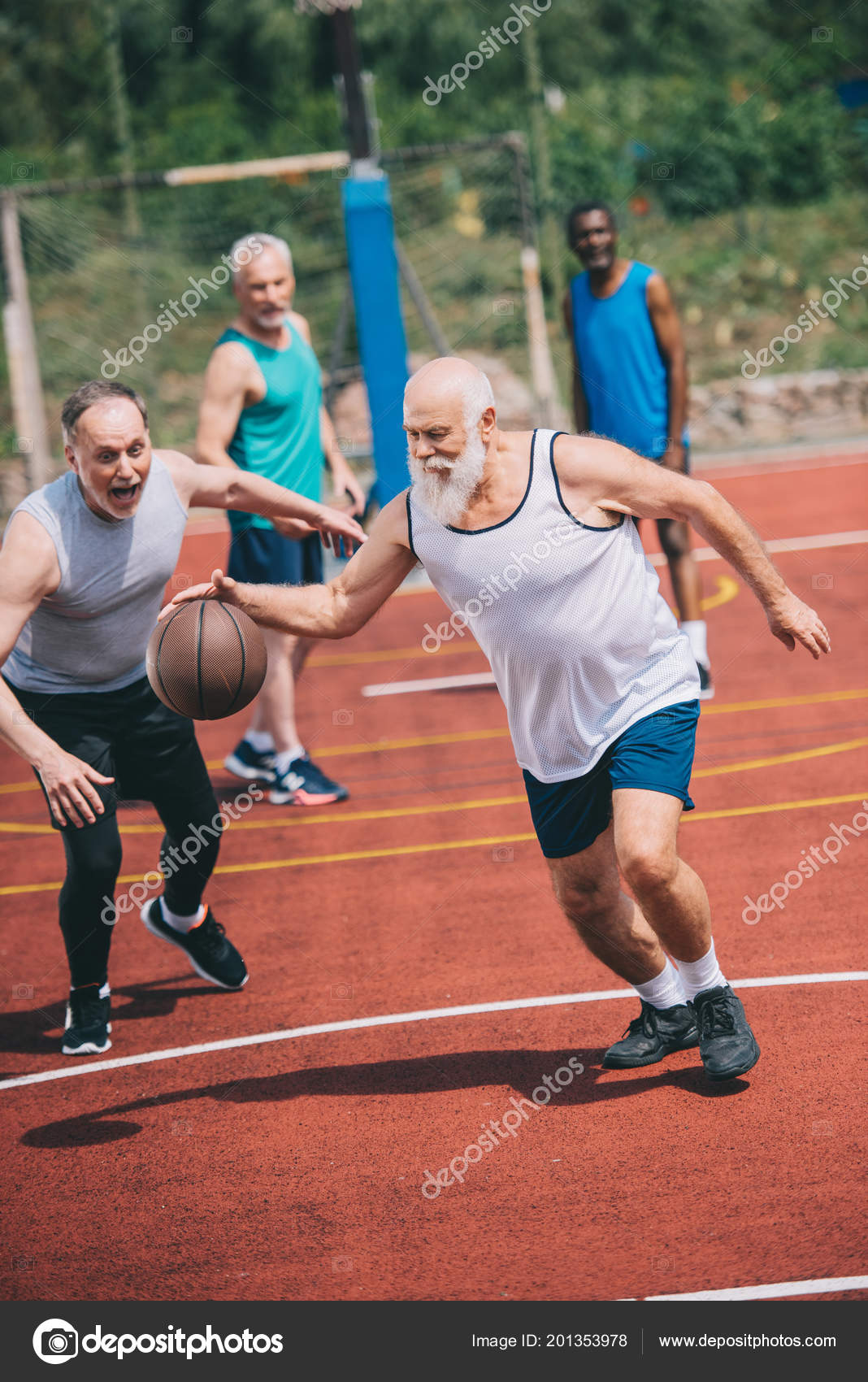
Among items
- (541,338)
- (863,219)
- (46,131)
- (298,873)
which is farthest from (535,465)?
(46,131)

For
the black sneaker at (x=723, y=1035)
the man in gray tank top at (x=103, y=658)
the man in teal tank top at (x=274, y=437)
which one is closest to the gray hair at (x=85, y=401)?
the man in gray tank top at (x=103, y=658)

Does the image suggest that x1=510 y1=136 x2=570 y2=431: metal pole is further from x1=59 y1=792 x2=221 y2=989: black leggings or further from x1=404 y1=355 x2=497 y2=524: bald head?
x1=404 y1=355 x2=497 y2=524: bald head

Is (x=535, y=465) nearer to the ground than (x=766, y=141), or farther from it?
nearer to the ground

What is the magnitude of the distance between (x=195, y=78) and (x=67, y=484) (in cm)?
3500

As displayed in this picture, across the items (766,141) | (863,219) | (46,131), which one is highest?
(46,131)

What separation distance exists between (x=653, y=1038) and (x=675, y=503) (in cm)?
163

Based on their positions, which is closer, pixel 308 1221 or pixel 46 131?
pixel 308 1221

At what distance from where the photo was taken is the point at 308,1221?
12.4 feet

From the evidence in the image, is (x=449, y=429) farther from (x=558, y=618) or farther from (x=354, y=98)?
(x=354, y=98)

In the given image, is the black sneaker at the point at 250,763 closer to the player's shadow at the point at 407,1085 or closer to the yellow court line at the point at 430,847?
the yellow court line at the point at 430,847

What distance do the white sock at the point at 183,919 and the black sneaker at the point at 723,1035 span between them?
1889mm

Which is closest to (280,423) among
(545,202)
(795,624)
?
(795,624)

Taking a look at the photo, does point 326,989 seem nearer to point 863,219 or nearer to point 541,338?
point 541,338
